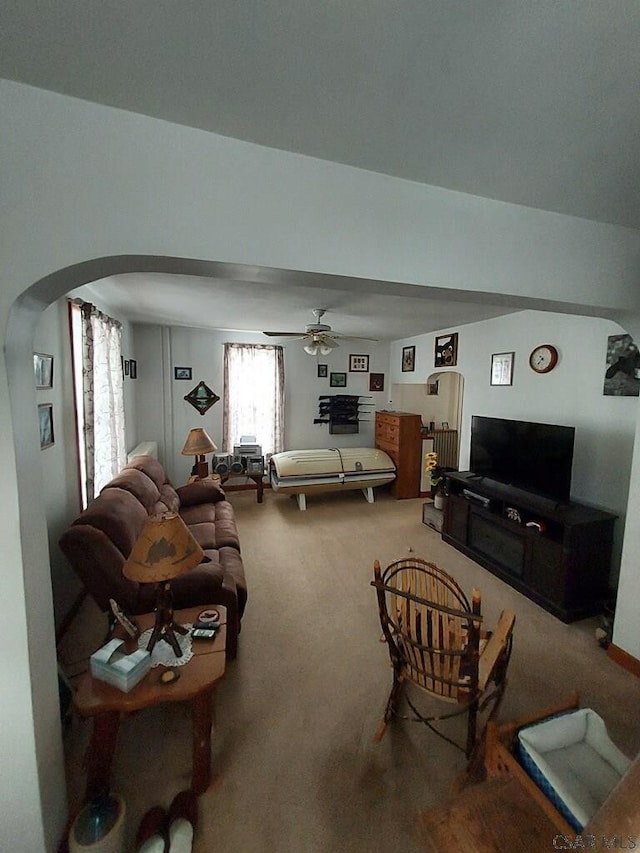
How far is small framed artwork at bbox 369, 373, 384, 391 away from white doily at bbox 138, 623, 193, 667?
4840 mm

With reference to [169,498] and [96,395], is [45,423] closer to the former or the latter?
[96,395]

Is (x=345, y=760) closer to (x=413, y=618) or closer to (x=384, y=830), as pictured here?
(x=384, y=830)

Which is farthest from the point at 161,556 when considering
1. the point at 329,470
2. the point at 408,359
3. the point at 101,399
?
the point at 408,359

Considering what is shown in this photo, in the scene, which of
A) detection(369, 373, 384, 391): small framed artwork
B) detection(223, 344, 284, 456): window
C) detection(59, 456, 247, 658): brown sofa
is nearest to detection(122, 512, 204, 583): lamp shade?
detection(59, 456, 247, 658): brown sofa

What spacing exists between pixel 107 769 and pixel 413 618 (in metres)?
1.35

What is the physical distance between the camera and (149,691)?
131 cm

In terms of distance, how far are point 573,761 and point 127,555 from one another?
7.25 ft

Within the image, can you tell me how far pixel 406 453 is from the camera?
5078mm

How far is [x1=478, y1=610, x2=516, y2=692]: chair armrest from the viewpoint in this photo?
143cm

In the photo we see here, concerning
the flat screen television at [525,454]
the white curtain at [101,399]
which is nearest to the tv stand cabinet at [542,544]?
the flat screen television at [525,454]

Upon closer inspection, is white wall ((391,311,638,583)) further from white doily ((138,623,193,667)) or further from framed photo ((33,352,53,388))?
framed photo ((33,352,53,388))

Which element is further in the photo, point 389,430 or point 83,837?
point 389,430

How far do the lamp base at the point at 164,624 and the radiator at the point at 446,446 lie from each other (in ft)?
14.9

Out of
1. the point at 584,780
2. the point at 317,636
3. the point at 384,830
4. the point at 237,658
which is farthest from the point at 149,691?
the point at 584,780
